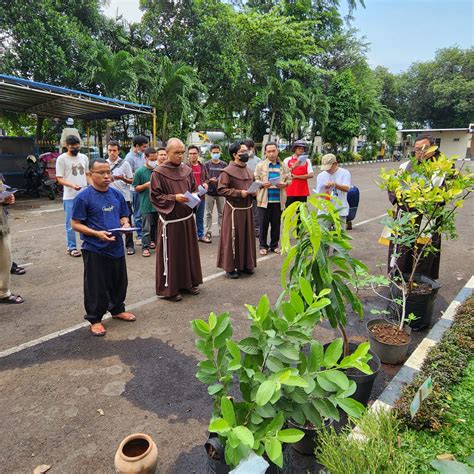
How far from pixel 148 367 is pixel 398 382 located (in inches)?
80.2

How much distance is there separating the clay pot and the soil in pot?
2094 millimetres

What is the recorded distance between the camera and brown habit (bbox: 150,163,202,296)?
4340 millimetres

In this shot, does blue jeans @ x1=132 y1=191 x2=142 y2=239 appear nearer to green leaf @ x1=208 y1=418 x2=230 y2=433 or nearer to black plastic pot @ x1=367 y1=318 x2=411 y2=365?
black plastic pot @ x1=367 y1=318 x2=411 y2=365

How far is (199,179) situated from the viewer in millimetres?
7152

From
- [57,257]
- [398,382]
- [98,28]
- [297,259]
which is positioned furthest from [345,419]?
[98,28]

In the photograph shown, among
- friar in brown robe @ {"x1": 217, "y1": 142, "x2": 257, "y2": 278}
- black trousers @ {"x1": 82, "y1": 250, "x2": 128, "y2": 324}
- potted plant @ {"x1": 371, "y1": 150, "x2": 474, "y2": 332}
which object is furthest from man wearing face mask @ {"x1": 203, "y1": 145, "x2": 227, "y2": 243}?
potted plant @ {"x1": 371, "y1": 150, "x2": 474, "y2": 332}

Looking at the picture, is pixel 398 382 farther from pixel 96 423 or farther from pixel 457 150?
pixel 457 150

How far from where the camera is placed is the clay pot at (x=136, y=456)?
1981 mm

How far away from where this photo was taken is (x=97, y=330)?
3.68 meters

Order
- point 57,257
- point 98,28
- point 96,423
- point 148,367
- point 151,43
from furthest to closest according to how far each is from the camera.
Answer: point 151,43 < point 98,28 < point 57,257 < point 148,367 < point 96,423

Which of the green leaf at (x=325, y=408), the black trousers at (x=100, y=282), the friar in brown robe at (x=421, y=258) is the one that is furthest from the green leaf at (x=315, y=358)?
the friar in brown robe at (x=421, y=258)

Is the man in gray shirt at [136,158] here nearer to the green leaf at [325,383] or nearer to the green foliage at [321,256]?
the green foliage at [321,256]

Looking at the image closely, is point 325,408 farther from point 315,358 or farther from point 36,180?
point 36,180

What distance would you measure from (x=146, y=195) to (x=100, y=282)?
2.81 m
